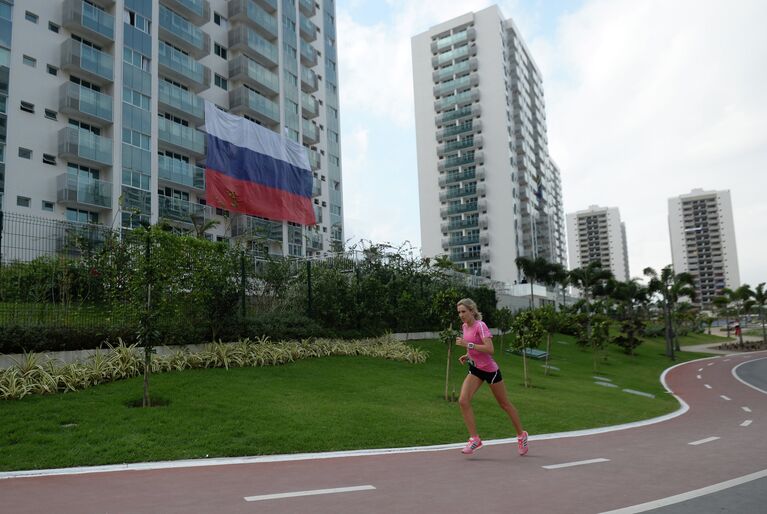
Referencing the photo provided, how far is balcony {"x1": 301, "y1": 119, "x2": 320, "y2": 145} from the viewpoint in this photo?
A: 5225 centimetres

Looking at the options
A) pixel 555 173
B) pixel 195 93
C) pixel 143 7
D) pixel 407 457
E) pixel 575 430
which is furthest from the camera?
pixel 555 173

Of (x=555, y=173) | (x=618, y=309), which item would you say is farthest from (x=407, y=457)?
(x=555, y=173)

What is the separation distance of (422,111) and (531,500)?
97579 millimetres

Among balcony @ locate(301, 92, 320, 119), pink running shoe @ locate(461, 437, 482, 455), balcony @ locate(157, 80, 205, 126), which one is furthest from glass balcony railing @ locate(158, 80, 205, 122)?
pink running shoe @ locate(461, 437, 482, 455)

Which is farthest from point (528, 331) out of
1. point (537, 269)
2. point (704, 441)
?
point (537, 269)

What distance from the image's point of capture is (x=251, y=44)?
1811 inches

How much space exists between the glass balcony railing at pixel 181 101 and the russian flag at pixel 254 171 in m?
1.98

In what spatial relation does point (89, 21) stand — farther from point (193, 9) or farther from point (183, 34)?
point (193, 9)

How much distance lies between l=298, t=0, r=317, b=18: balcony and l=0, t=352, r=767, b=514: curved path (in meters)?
54.9

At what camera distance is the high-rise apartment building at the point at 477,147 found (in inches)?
3465

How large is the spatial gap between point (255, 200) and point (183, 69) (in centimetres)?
1060

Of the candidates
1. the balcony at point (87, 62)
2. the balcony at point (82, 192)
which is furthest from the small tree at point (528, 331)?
the balcony at point (87, 62)

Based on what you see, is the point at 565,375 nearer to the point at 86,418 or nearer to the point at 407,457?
the point at 407,457

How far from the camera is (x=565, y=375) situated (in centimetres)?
2334
